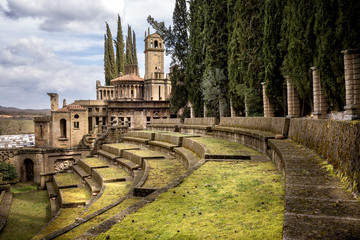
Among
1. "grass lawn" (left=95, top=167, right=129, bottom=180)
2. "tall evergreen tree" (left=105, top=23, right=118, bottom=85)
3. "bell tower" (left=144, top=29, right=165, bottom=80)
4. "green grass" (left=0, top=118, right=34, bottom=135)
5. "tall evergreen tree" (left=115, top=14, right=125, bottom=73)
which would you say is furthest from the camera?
"tall evergreen tree" (left=115, top=14, right=125, bottom=73)

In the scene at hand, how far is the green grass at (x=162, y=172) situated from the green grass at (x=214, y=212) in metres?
2.42

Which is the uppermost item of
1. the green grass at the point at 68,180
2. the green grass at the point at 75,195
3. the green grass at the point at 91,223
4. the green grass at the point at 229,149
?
the green grass at the point at 229,149

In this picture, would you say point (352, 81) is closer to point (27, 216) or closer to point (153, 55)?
point (27, 216)

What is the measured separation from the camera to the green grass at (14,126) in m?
67.2

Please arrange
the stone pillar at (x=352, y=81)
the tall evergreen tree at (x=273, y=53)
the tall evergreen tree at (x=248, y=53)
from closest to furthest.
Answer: the stone pillar at (x=352, y=81) → the tall evergreen tree at (x=273, y=53) → the tall evergreen tree at (x=248, y=53)

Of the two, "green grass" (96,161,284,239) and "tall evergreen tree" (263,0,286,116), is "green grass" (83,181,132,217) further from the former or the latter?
"tall evergreen tree" (263,0,286,116)

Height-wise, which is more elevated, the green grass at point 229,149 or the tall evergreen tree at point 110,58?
the tall evergreen tree at point 110,58

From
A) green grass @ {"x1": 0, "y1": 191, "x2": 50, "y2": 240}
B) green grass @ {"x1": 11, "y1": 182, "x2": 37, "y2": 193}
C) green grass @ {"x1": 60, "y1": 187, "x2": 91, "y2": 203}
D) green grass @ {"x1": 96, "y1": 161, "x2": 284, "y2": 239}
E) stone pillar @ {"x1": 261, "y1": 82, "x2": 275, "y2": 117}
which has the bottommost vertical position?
green grass @ {"x1": 11, "y1": 182, "x2": 37, "y2": 193}

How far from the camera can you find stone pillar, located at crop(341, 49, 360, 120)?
1280 centimetres

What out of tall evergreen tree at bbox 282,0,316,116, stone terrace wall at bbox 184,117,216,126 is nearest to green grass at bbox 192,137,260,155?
tall evergreen tree at bbox 282,0,316,116

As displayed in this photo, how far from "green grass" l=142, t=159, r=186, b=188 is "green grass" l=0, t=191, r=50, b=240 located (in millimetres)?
5753

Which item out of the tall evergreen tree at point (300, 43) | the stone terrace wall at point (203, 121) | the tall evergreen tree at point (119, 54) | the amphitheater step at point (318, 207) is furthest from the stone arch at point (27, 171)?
the tall evergreen tree at point (119, 54)

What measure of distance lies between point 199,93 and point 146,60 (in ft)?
140

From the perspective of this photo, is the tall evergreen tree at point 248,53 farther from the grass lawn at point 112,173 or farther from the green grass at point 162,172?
the green grass at point 162,172
